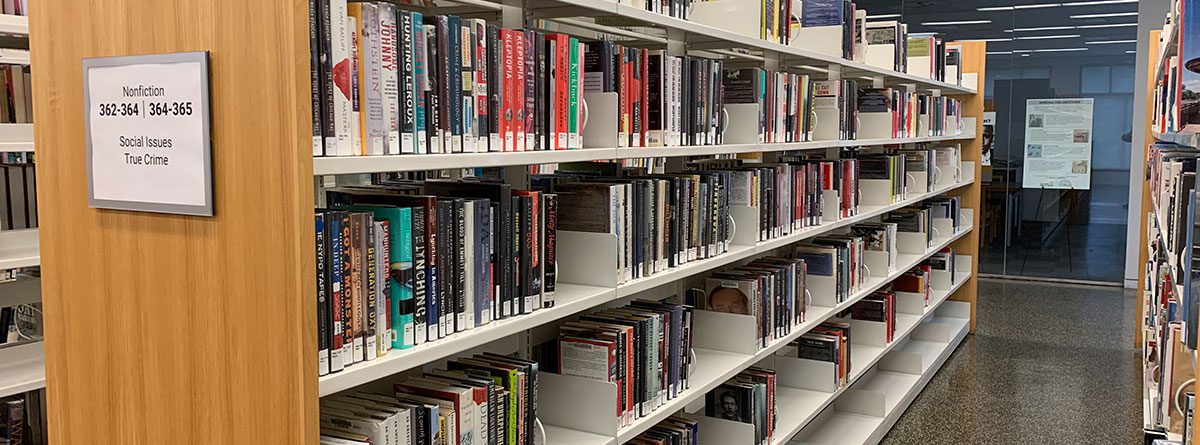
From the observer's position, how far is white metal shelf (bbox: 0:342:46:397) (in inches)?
105

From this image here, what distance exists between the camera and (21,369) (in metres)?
2.79

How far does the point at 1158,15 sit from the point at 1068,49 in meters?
0.75

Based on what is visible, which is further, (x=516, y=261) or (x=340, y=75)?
(x=516, y=261)

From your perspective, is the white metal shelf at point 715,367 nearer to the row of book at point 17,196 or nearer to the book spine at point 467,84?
the book spine at point 467,84

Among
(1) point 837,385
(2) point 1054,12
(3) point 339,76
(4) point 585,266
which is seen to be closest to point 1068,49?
(2) point 1054,12

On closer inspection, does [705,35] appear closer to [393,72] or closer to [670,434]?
[670,434]

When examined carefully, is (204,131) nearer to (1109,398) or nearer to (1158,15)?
(1109,398)

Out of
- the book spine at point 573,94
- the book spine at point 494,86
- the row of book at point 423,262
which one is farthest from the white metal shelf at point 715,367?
the book spine at point 494,86

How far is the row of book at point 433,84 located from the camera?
1.50 metres

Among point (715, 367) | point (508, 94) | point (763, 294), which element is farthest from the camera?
point (763, 294)

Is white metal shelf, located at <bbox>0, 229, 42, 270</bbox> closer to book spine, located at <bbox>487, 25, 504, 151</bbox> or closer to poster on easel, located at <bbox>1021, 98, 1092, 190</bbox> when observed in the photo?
book spine, located at <bbox>487, 25, 504, 151</bbox>

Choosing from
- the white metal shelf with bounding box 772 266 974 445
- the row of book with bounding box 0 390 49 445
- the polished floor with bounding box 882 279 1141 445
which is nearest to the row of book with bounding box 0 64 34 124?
the row of book with bounding box 0 390 49 445

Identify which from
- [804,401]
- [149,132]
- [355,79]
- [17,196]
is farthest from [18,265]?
[804,401]

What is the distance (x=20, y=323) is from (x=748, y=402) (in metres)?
2.62
